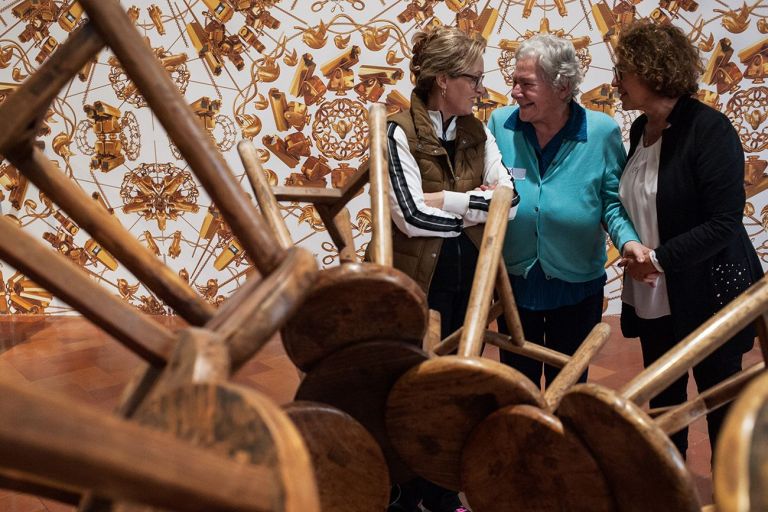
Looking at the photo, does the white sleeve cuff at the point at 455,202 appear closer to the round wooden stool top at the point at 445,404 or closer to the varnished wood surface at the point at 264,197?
the varnished wood surface at the point at 264,197

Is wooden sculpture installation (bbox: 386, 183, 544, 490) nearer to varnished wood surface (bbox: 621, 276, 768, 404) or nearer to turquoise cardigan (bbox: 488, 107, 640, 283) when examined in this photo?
varnished wood surface (bbox: 621, 276, 768, 404)

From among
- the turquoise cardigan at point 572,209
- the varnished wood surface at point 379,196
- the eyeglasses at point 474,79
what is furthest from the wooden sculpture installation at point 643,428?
the eyeglasses at point 474,79

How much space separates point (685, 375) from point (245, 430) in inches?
62.4

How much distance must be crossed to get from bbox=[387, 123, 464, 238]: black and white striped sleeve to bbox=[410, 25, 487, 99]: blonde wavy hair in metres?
0.25

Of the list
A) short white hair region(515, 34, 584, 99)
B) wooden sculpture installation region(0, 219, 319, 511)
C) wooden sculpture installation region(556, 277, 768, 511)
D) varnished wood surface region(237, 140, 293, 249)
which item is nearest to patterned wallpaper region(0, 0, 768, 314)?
short white hair region(515, 34, 584, 99)

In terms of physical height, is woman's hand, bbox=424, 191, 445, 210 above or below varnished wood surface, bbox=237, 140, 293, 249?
below

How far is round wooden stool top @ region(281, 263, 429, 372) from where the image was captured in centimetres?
68

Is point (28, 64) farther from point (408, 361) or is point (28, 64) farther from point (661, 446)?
point (661, 446)

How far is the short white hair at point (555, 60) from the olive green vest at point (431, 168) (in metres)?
0.26

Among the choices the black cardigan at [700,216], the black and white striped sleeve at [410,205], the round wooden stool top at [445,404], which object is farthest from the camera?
the black and white striped sleeve at [410,205]

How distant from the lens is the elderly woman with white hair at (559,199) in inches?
72.4

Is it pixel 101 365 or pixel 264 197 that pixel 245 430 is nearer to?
pixel 264 197

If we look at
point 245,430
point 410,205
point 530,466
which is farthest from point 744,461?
point 410,205

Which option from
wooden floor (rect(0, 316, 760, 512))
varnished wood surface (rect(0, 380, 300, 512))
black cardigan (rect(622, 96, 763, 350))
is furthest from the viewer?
wooden floor (rect(0, 316, 760, 512))
